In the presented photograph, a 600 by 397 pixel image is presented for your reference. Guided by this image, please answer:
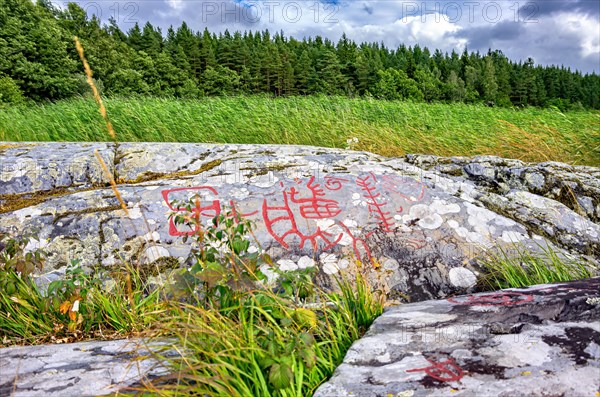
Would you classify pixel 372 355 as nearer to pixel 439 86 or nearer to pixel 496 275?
pixel 496 275

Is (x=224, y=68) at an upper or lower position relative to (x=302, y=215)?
upper

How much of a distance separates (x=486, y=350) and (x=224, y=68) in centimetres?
4901

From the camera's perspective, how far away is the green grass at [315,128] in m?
5.59

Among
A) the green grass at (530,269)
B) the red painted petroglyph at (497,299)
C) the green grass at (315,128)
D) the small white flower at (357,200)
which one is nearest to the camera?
the red painted petroglyph at (497,299)

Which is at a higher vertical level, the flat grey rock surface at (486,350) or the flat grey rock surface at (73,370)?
the flat grey rock surface at (486,350)

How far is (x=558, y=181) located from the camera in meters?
3.38

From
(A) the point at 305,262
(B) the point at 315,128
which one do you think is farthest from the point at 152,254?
(B) the point at 315,128

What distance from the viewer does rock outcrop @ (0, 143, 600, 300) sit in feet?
8.28

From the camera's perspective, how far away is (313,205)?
2.82 metres

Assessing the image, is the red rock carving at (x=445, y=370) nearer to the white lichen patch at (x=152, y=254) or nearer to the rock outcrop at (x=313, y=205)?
the rock outcrop at (x=313, y=205)

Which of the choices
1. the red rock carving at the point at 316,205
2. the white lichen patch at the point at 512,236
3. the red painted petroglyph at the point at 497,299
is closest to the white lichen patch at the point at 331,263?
the red rock carving at the point at 316,205

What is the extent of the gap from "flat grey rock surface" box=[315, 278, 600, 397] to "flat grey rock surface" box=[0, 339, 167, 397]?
2.06ft

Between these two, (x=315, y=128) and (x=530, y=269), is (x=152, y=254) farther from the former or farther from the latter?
(x=315, y=128)

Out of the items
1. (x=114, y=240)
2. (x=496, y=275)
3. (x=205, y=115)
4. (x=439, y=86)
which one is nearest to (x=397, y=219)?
(x=496, y=275)
